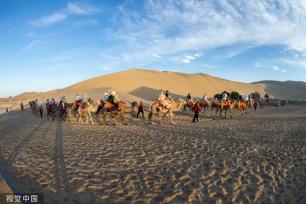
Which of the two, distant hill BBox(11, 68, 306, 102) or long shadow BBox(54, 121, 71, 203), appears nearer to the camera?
long shadow BBox(54, 121, 71, 203)

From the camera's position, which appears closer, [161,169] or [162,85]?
[161,169]

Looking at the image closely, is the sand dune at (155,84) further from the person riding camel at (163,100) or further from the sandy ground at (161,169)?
the sandy ground at (161,169)

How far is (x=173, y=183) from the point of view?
801 cm

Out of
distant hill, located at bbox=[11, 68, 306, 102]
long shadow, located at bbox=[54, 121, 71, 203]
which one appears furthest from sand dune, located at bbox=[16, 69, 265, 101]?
long shadow, located at bbox=[54, 121, 71, 203]

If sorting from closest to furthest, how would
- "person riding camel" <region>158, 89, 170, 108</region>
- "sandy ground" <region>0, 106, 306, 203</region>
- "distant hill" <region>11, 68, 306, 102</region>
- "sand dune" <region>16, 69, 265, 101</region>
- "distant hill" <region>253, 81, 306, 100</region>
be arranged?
1. "sandy ground" <region>0, 106, 306, 203</region>
2. "person riding camel" <region>158, 89, 170, 108</region>
3. "sand dune" <region>16, 69, 265, 101</region>
4. "distant hill" <region>11, 68, 306, 102</region>
5. "distant hill" <region>253, 81, 306, 100</region>

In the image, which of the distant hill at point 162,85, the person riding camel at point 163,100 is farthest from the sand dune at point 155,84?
the person riding camel at point 163,100

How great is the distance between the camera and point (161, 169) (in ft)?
30.4

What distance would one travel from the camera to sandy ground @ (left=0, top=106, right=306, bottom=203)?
7.28m

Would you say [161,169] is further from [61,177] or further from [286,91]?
[286,91]

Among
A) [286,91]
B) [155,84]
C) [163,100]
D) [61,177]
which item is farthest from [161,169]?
[286,91]

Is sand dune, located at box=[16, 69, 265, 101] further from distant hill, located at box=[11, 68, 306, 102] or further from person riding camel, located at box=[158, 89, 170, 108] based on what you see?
person riding camel, located at box=[158, 89, 170, 108]

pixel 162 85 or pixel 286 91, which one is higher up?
pixel 162 85

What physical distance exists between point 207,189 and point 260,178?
188 centimetres

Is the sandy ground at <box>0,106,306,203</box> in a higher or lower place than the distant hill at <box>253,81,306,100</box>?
lower
